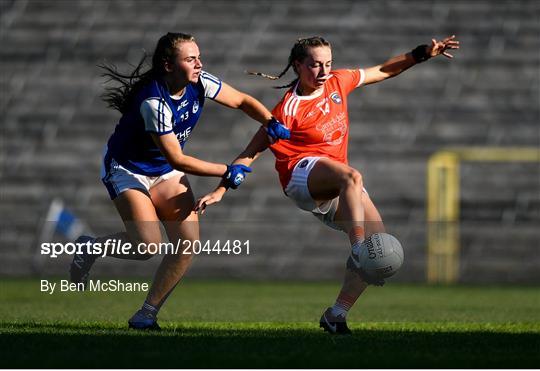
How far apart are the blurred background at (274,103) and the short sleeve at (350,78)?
6.94 metres

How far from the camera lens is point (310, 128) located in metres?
7.18

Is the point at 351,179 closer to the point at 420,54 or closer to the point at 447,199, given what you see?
the point at 420,54

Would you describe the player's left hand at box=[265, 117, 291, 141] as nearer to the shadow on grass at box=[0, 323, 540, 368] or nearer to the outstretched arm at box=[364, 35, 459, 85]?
the outstretched arm at box=[364, 35, 459, 85]

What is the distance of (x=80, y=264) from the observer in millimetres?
7367

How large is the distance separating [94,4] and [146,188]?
8.56 meters

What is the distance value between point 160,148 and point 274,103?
791cm

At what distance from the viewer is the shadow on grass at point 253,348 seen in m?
5.13

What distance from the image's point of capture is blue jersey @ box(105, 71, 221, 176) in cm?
680

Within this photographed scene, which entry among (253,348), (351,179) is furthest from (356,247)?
(253,348)

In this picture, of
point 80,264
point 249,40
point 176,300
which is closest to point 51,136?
point 249,40

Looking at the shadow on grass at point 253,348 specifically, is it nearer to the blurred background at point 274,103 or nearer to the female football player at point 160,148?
the female football player at point 160,148

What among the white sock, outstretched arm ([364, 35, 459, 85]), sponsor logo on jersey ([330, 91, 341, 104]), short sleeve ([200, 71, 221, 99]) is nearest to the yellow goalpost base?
outstretched arm ([364, 35, 459, 85])

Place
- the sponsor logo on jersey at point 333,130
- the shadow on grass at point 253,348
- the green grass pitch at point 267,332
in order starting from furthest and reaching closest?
the sponsor logo on jersey at point 333,130, the green grass pitch at point 267,332, the shadow on grass at point 253,348

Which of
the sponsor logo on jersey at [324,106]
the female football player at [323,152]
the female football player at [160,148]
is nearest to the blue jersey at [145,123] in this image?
the female football player at [160,148]
